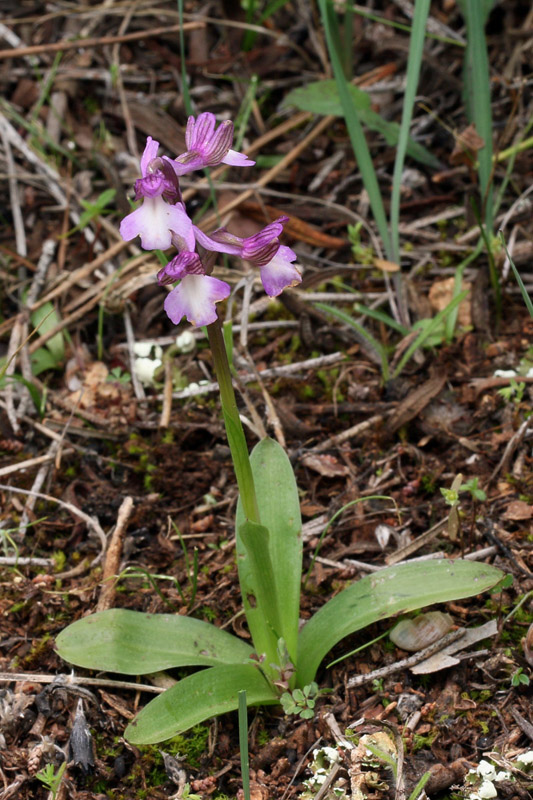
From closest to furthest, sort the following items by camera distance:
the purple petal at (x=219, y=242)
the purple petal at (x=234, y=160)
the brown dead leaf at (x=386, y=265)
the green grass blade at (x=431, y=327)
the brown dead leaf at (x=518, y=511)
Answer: the purple petal at (x=219, y=242), the purple petal at (x=234, y=160), the brown dead leaf at (x=518, y=511), the green grass blade at (x=431, y=327), the brown dead leaf at (x=386, y=265)

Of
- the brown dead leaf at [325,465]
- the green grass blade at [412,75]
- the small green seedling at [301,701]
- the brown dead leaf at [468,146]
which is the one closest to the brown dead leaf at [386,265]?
the green grass blade at [412,75]

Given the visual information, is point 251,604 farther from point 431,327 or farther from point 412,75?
point 412,75

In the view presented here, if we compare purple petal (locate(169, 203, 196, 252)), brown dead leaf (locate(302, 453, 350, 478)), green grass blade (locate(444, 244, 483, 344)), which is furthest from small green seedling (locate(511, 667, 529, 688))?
green grass blade (locate(444, 244, 483, 344))

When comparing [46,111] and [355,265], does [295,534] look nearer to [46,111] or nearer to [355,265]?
[355,265]

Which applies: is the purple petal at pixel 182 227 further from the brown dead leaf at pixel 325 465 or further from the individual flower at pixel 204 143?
the brown dead leaf at pixel 325 465

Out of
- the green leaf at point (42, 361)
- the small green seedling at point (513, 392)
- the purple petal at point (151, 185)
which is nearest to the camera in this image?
the purple petal at point (151, 185)

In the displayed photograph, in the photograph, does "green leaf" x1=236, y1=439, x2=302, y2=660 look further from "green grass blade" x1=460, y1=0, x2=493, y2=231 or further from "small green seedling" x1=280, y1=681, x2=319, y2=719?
"green grass blade" x1=460, y1=0, x2=493, y2=231
